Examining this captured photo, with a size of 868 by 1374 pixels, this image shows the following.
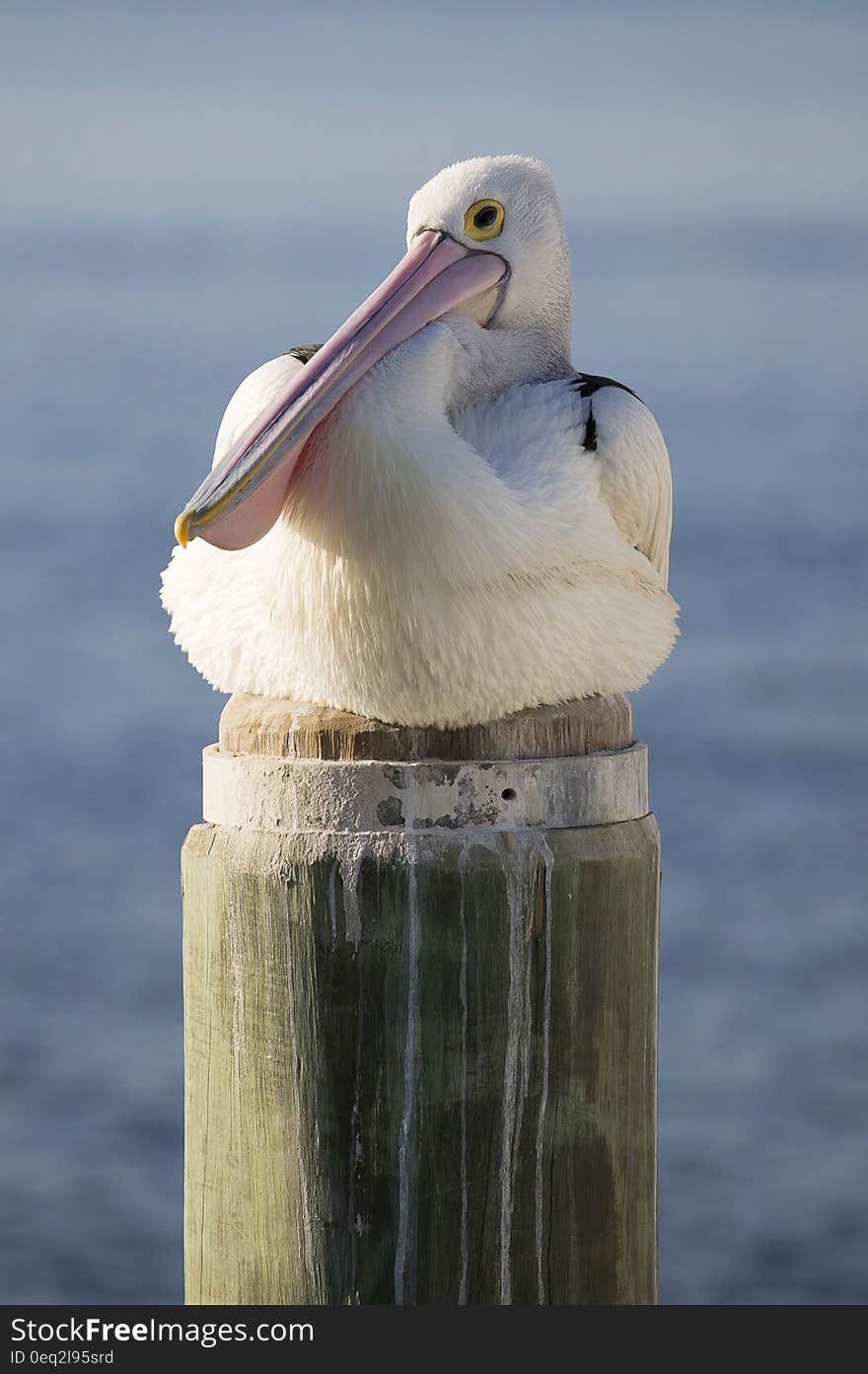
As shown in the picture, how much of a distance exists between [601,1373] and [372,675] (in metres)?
1.10

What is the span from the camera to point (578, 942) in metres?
3.20

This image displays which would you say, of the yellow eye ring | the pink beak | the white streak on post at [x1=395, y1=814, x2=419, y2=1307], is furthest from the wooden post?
the yellow eye ring

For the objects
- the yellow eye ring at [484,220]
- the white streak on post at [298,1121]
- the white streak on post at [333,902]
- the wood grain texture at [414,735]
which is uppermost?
the yellow eye ring at [484,220]

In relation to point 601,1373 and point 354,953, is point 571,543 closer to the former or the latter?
point 354,953

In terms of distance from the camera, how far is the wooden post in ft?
10.3

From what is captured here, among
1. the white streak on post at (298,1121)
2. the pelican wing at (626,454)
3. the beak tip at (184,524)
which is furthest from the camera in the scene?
the pelican wing at (626,454)

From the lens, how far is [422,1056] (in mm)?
3145

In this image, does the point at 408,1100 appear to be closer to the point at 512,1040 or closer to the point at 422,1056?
the point at 422,1056

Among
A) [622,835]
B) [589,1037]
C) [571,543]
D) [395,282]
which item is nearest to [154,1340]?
[589,1037]

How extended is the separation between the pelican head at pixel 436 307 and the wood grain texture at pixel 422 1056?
1.77ft

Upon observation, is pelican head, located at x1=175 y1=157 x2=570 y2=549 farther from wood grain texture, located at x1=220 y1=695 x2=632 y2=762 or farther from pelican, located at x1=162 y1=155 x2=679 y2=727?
wood grain texture, located at x1=220 y1=695 x2=632 y2=762

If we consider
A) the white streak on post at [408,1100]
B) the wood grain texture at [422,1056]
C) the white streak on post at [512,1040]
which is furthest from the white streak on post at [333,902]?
the white streak on post at [512,1040]

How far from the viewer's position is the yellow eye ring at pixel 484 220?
134 inches

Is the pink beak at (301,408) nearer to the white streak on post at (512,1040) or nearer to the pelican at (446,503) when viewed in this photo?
the pelican at (446,503)
